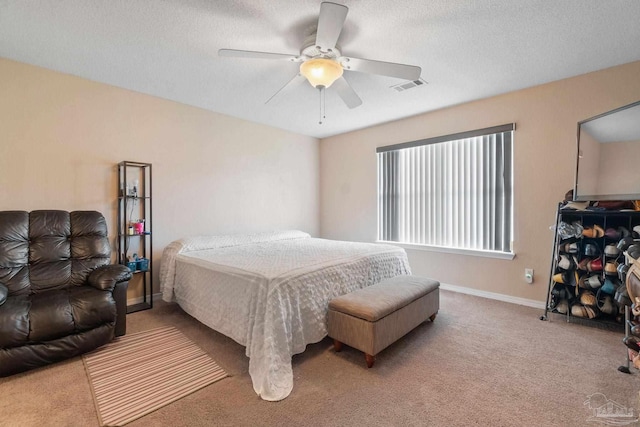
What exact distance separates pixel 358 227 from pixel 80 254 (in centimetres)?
371

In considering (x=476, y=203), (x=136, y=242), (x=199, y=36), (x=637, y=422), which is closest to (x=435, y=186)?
(x=476, y=203)

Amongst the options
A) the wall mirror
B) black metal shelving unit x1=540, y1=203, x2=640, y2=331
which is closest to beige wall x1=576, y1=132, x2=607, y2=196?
the wall mirror

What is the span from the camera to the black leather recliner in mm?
1904

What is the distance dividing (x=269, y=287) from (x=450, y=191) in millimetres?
3036

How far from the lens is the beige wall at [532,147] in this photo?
2.87 metres

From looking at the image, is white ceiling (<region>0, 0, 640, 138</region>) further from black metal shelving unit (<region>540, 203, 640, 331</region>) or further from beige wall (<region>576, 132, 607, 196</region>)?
black metal shelving unit (<region>540, 203, 640, 331</region>)

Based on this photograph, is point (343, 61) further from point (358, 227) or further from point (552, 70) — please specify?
point (358, 227)

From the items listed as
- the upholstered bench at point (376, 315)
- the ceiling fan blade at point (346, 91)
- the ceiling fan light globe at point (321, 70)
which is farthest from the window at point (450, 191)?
the ceiling fan light globe at point (321, 70)

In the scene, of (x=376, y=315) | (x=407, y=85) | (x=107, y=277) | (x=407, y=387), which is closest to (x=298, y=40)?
(x=407, y=85)

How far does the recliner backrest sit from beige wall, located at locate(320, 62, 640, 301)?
3674 millimetres

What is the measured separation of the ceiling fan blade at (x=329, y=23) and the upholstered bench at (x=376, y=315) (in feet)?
6.15

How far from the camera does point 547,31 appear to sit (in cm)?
218

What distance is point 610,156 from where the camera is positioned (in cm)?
248

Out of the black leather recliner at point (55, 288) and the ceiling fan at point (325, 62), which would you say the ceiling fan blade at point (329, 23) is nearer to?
the ceiling fan at point (325, 62)
